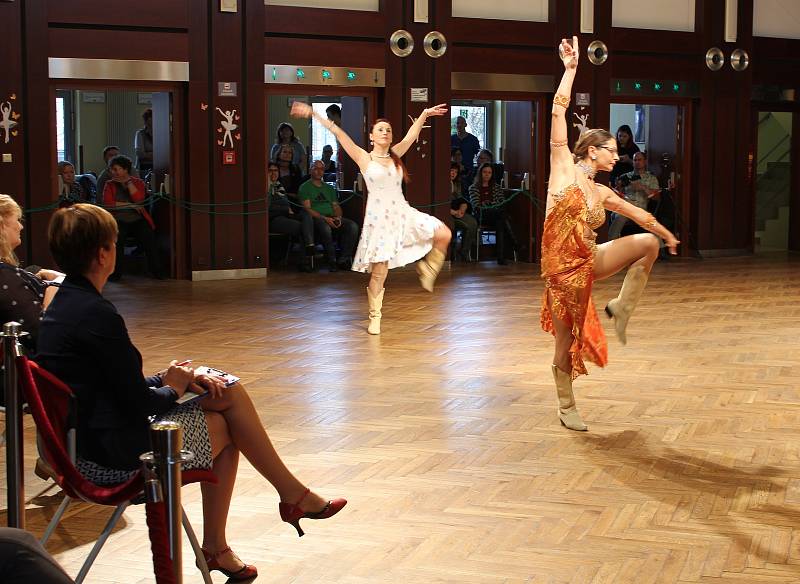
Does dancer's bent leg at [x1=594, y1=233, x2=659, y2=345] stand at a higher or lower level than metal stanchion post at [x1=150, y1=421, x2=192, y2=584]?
higher

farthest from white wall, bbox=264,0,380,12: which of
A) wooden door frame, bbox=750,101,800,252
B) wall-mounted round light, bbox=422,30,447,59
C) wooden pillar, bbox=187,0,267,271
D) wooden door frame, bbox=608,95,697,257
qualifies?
wooden door frame, bbox=750,101,800,252

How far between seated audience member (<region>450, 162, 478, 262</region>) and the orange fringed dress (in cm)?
769

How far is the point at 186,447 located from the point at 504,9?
10.6 m

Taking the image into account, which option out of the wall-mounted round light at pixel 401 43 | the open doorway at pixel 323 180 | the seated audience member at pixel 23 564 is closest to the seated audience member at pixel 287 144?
the open doorway at pixel 323 180

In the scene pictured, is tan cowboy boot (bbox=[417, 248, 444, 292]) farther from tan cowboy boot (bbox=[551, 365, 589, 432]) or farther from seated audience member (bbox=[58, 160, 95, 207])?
seated audience member (bbox=[58, 160, 95, 207])

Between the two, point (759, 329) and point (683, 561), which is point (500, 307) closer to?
point (759, 329)

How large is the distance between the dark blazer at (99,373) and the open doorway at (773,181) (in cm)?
1361

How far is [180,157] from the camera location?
11.6m

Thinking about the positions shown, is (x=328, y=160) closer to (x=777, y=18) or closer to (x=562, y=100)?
(x=777, y=18)

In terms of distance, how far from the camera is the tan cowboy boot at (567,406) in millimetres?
5258

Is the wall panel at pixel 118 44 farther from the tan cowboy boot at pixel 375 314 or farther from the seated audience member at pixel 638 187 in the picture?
the seated audience member at pixel 638 187

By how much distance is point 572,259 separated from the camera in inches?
208

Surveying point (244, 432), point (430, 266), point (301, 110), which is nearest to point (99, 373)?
point (244, 432)

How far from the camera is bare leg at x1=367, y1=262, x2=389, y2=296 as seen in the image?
8297mm
